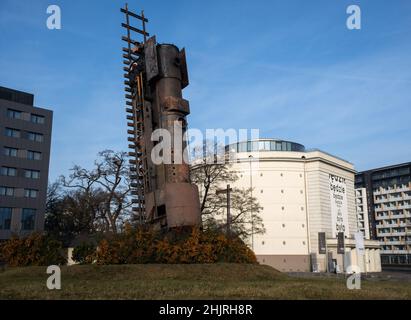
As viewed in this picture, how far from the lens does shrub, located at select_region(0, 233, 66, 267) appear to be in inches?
886

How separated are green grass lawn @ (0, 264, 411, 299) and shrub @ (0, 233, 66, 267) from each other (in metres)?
4.58

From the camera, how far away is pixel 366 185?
134125 mm

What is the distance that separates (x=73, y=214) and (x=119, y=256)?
4286 cm

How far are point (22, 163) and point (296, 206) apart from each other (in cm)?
4840

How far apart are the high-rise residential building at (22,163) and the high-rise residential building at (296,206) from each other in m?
33.9

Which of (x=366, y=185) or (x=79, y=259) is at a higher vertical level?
(x=366, y=185)

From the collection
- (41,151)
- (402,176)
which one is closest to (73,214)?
(41,151)

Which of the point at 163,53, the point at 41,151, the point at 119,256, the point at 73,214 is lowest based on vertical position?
the point at 119,256

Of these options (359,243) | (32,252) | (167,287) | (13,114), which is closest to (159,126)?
(32,252)

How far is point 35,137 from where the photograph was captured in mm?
72438

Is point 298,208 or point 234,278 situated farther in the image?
point 298,208
